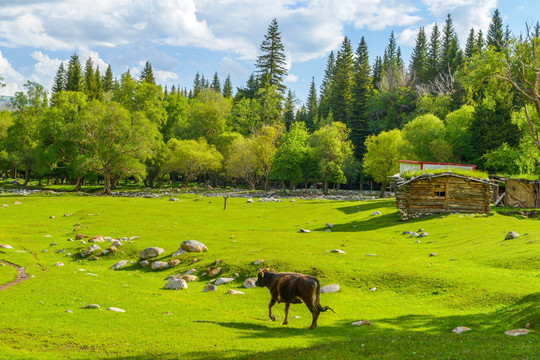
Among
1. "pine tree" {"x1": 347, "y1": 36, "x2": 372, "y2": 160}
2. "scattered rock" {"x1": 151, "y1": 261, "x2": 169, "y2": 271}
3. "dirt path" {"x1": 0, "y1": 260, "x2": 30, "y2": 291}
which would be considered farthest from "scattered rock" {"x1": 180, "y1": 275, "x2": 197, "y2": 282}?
"pine tree" {"x1": 347, "y1": 36, "x2": 372, "y2": 160}

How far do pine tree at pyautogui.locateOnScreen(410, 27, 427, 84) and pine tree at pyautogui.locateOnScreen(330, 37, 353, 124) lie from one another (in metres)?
19.7

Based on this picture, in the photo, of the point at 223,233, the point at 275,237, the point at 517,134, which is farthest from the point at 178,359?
the point at 517,134

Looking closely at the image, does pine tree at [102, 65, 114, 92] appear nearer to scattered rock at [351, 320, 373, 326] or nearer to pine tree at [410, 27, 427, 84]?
pine tree at [410, 27, 427, 84]

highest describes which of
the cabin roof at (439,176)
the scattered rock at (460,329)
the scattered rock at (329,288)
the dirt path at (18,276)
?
the cabin roof at (439,176)

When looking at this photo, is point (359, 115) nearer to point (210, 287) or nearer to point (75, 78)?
point (75, 78)

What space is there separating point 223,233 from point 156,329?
81.3 ft

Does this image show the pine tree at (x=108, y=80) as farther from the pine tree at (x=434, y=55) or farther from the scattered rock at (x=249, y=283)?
the scattered rock at (x=249, y=283)

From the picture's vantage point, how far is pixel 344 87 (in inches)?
5212

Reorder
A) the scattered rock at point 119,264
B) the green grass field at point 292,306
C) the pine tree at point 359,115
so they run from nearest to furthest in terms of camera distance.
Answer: the green grass field at point 292,306 → the scattered rock at point 119,264 → the pine tree at point 359,115

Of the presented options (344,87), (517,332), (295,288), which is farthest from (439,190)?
(344,87)

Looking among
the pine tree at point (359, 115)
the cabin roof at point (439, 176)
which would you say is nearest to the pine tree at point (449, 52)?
the pine tree at point (359, 115)

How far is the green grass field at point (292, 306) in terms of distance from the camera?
11.2m

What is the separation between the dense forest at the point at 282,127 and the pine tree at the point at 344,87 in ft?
1.19

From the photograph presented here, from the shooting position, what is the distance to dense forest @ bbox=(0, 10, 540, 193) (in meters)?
74.4
